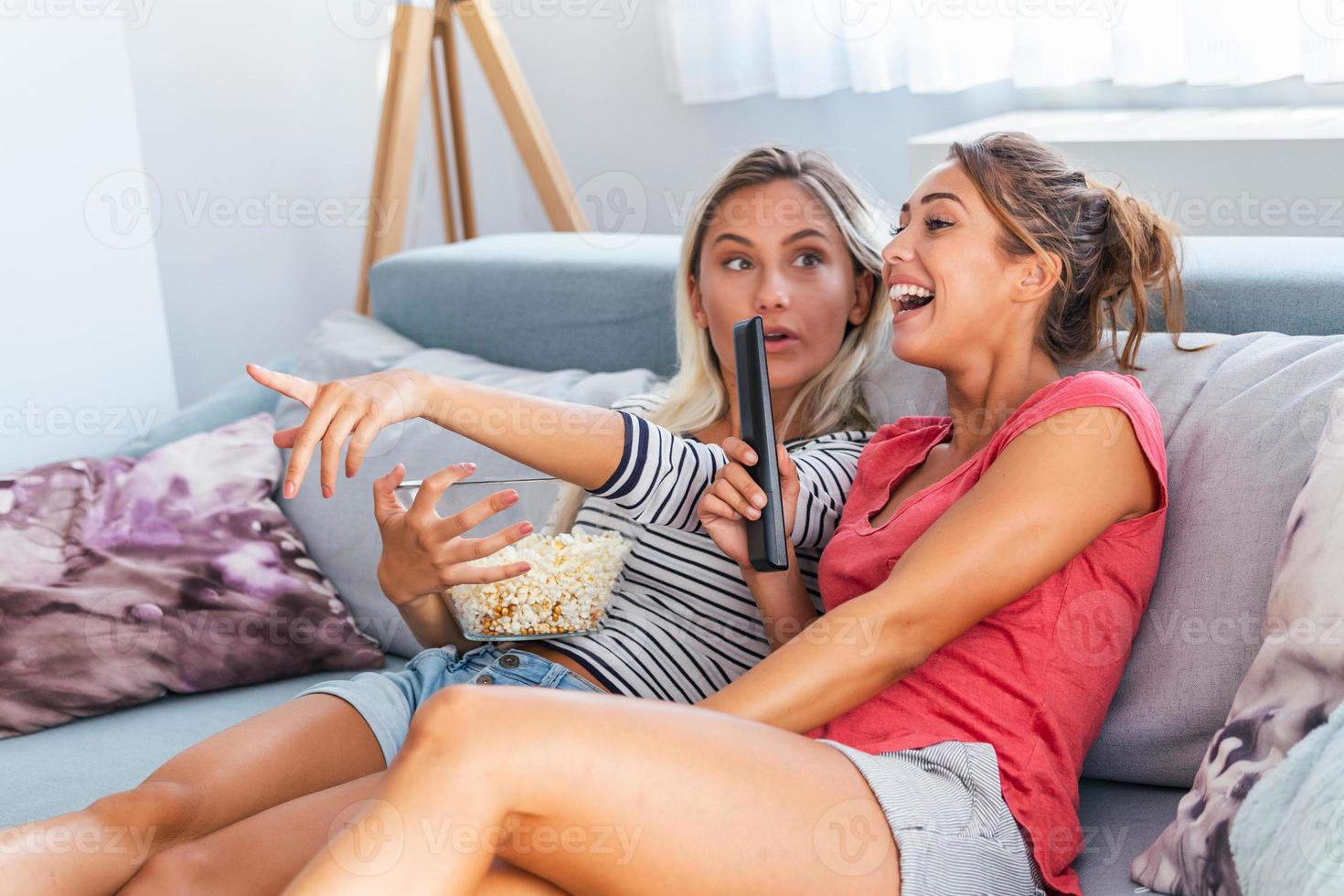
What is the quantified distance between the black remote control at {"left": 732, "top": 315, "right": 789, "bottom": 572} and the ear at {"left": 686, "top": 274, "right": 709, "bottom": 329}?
444 mm

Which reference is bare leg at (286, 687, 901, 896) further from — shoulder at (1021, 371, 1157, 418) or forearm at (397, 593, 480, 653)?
forearm at (397, 593, 480, 653)

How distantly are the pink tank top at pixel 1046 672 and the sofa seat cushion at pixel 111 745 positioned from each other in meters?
0.88

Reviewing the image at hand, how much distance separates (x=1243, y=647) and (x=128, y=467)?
1.55 meters

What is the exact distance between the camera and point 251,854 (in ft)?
4.08

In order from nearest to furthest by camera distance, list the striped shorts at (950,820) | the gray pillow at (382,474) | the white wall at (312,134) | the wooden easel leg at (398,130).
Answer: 1. the striped shorts at (950,820)
2. the gray pillow at (382,474)
3. the wooden easel leg at (398,130)
4. the white wall at (312,134)

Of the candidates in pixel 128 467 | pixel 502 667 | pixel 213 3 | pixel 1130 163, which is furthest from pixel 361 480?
pixel 213 3

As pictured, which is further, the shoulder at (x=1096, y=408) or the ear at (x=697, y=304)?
the ear at (x=697, y=304)

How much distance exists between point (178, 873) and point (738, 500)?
62 cm

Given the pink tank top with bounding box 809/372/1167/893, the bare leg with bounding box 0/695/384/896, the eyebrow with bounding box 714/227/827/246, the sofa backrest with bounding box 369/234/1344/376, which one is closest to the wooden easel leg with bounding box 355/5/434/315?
the sofa backrest with bounding box 369/234/1344/376

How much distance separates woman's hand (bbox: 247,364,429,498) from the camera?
1.19 m

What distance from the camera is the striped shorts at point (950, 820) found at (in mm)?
1046

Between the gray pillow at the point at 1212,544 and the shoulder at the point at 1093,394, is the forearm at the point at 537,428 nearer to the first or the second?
the shoulder at the point at 1093,394

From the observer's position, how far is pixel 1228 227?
2143 mm

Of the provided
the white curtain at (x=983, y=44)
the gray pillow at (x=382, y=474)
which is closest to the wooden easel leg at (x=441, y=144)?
the white curtain at (x=983, y=44)
